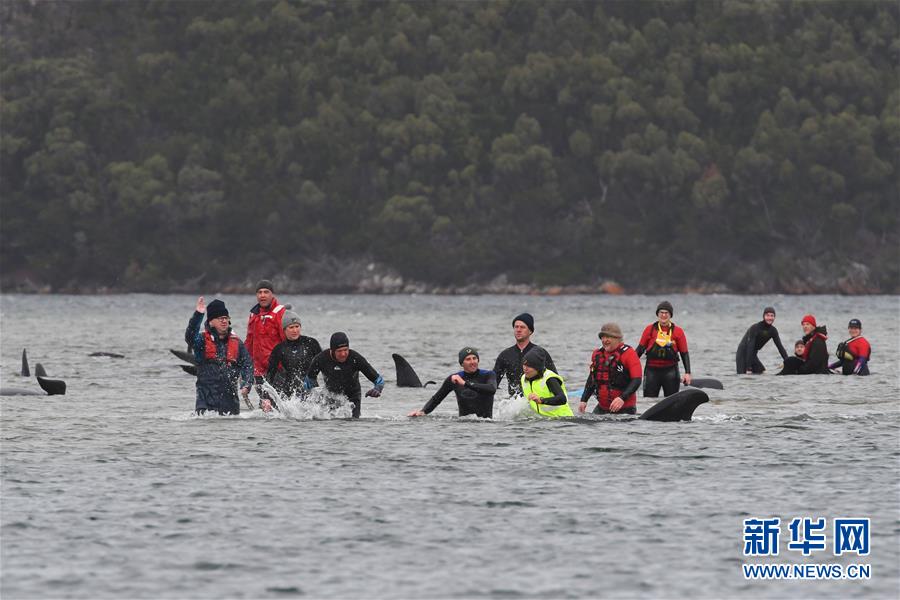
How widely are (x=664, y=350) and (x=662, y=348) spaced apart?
2.3 inches

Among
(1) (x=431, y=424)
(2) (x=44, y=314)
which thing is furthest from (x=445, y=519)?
(2) (x=44, y=314)

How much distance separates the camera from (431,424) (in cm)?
2591

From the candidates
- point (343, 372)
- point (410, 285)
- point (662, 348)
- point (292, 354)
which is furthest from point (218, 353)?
point (410, 285)

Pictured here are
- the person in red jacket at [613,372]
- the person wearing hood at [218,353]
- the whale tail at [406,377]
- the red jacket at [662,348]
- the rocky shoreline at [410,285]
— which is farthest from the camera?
the rocky shoreline at [410,285]

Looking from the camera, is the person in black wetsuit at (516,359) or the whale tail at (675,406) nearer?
the person in black wetsuit at (516,359)

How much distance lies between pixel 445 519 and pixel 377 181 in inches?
5953

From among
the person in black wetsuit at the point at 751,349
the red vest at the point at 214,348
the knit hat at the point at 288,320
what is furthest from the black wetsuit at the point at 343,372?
the person in black wetsuit at the point at 751,349

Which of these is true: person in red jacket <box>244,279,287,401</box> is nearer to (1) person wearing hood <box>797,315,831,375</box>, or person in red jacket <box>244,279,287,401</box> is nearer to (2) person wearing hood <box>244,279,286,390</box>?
(2) person wearing hood <box>244,279,286,390</box>

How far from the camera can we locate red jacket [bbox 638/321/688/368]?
87.6 feet

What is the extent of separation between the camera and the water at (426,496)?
1494cm

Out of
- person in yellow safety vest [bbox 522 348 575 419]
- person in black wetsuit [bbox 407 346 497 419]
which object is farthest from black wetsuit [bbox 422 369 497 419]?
person in yellow safety vest [bbox 522 348 575 419]

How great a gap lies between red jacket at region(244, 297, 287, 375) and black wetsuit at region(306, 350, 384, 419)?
825 mm

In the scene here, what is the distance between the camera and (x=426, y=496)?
19078mm

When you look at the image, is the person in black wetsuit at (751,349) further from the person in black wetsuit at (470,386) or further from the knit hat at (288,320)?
the knit hat at (288,320)
